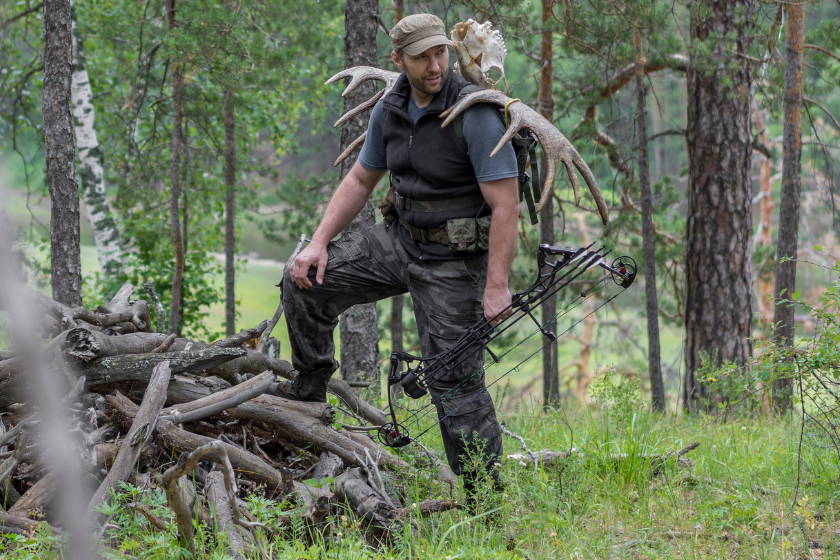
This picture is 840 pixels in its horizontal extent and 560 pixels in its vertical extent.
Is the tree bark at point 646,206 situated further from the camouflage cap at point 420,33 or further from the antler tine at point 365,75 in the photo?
the camouflage cap at point 420,33

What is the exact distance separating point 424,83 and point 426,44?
0.19 metres

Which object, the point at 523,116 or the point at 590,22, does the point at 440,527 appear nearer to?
the point at 523,116

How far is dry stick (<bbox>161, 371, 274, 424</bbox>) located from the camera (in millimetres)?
3579

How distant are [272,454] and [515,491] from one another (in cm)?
148

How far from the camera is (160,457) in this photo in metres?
3.59

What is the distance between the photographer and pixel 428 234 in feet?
11.9

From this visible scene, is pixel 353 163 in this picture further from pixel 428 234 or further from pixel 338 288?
pixel 428 234

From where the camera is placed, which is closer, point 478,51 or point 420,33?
point 420,33

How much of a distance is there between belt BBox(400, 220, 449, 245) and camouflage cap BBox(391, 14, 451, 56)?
89 centimetres

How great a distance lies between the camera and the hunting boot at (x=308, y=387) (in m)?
4.05

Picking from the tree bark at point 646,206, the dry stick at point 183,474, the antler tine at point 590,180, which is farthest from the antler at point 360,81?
the tree bark at point 646,206

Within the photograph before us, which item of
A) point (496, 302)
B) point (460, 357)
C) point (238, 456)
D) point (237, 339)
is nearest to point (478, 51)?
point (496, 302)

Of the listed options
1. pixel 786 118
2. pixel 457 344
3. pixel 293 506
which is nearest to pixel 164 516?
pixel 293 506

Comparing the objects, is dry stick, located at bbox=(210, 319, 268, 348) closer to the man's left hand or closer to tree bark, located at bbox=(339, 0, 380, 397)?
tree bark, located at bbox=(339, 0, 380, 397)
